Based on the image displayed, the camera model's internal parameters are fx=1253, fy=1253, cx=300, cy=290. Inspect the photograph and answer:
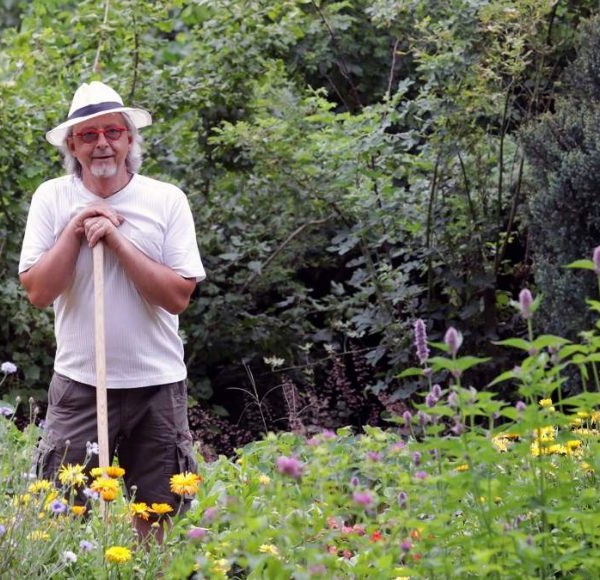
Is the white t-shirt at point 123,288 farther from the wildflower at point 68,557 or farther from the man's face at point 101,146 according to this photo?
the wildflower at point 68,557

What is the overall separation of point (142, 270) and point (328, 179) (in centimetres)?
313

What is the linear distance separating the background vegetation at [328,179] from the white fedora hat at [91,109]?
2318mm

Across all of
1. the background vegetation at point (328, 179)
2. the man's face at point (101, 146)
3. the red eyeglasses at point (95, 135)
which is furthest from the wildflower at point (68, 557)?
the background vegetation at point (328, 179)

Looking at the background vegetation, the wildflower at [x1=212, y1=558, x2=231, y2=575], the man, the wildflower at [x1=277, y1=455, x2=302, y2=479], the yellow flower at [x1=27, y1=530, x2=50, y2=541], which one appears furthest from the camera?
the background vegetation

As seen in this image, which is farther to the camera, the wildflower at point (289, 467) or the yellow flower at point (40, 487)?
the yellow flower at point (40, 487)

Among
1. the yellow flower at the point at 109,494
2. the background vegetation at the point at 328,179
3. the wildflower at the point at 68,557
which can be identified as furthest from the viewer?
the background vegetation at the point at 328,179

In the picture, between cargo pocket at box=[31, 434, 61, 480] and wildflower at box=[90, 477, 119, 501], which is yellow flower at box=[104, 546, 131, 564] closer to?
wildflower at box=[90, 477, 119, 501]

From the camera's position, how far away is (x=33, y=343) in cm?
675

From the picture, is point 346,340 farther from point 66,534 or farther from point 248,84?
point 66,534

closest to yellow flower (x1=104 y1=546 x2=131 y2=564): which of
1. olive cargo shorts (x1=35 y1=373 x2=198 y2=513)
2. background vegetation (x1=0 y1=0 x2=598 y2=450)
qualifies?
olive cargo shorts (x1=35 y1=373 x2=198 y2=513)

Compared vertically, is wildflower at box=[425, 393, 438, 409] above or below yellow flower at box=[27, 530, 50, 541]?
above

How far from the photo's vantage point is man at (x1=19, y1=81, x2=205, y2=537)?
12.8 ft

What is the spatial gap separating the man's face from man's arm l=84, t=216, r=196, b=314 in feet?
0.67

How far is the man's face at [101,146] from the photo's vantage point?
3.94 meters
